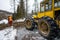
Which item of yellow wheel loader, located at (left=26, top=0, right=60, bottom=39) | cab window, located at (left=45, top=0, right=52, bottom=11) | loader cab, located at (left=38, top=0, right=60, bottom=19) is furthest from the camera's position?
cab window, located at (left=45, top=0, right=52, bottom=11)

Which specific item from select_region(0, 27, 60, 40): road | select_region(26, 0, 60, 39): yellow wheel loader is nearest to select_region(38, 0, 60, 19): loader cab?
select_region(26, 0, 60, 39): yellow wheel loader

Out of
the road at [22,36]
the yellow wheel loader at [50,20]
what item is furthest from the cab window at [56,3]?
the road at [22,36]

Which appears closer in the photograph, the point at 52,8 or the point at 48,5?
the point at 52,8

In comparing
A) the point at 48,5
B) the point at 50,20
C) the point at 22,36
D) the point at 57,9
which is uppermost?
the point at 48,5

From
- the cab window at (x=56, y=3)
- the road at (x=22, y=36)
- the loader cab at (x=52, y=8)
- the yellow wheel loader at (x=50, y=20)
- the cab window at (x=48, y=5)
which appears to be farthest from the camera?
the road at (x=22, y=36)

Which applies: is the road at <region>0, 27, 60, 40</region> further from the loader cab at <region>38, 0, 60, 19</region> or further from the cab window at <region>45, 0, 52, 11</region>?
the cab window at <region>45, 0, 52, 11</region>

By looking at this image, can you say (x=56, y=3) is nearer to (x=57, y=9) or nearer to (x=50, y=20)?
(x=57, y=9)

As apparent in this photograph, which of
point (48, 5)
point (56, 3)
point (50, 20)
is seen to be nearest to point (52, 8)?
point (56, 3)

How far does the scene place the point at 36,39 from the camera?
9609 millimetres

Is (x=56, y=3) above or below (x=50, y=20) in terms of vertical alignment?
above

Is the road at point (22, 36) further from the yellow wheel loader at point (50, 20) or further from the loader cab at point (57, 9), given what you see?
the loader cab at point (57, 9)

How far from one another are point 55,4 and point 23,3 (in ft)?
138

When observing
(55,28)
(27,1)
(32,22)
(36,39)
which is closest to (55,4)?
(55,28)

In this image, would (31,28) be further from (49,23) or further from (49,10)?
(49,23)
